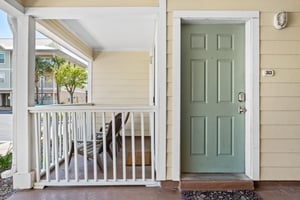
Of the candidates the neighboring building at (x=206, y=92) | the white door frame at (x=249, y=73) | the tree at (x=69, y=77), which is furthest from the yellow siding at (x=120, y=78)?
the white door frame at (x=249, y=73)

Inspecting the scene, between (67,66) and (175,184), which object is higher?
(67,66)

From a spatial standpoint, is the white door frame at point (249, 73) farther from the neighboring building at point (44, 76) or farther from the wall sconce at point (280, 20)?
the neighboring building at point (44, 76)

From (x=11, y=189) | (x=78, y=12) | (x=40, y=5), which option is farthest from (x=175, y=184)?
(x=40, y=5)

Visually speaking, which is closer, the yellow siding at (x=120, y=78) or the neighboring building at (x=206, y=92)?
the neighboring building at (x=206, y=92)

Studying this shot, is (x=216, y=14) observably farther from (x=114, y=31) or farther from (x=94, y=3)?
(x=114, y=31)

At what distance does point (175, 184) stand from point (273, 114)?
59.3 inches

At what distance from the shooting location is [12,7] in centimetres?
310

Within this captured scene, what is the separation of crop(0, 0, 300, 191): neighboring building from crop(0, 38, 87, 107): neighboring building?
1.33 meters

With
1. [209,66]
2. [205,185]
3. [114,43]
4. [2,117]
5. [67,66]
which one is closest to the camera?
[205,185]

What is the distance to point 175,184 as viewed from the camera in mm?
3354

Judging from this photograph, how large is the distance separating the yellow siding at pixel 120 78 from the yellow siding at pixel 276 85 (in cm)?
442

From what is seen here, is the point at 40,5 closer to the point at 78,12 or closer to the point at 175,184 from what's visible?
the point at 78,12

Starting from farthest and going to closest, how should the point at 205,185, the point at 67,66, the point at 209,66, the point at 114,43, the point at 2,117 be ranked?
the point at 67,66 < the point at 114,43 < the point at 2,117 < the point at 209,66 < the point at 205,185

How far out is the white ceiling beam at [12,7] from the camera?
2.98 metres
